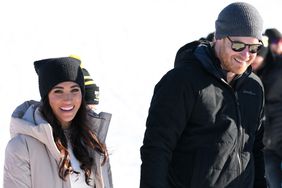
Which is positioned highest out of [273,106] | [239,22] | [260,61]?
[239,22]

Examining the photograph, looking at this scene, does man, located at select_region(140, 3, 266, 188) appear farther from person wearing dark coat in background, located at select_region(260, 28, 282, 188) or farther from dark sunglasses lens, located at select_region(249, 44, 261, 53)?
person wearing dark coat in background, located at select_region(260, 28, 282, 188)

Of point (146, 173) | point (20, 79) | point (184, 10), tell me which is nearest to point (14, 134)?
point (146, 173)

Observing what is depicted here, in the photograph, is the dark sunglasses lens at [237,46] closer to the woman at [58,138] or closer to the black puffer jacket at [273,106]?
the woman at [58,138]

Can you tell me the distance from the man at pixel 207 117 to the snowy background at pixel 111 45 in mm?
4573

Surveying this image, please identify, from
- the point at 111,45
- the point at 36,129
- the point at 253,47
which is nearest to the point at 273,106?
the point at 253,47

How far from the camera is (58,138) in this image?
3.31 m

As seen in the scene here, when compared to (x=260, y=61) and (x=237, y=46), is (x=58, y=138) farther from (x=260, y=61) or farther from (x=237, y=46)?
(x=260, y=61)

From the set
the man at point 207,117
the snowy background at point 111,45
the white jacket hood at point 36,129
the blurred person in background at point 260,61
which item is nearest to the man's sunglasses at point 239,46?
the man at point 207,117

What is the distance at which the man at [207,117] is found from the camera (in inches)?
121

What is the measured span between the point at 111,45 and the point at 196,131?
966 cm

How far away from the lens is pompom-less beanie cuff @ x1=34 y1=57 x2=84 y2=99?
3.38 meters

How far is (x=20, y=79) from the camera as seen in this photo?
1031 centimetres

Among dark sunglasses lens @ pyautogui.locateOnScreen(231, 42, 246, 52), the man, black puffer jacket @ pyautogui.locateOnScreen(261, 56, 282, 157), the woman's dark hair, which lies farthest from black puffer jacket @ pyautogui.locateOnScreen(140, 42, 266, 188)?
black puffer jacket @ pyautogui.locateOnScreen(261, 56, 282, 157)

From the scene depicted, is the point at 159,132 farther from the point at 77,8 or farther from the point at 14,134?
the point at 77,8
